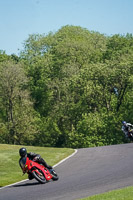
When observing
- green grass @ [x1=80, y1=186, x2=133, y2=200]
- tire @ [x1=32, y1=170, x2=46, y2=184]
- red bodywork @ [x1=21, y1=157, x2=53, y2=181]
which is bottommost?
green grass @ [x1=80, y1=186, x2=133, y2=200]

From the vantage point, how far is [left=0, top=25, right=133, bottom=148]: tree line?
55.7 metres

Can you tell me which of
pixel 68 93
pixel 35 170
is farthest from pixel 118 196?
pixel 68 93

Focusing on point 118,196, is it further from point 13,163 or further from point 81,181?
point 13,163

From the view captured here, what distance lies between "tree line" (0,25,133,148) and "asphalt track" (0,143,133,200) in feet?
99.7

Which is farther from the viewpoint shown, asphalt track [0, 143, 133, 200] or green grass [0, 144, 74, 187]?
green grass [0, 144, 74, 187]

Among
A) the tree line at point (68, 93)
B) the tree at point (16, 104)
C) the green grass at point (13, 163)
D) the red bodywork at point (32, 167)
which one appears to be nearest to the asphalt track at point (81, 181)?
the red bodywork at point (32, 167)

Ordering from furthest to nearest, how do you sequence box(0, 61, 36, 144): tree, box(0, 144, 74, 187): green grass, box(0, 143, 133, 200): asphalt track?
box(0, 61, 36, 144): tree, box(0, 144, 74, 187): green grass, box(0, 143, 133, 200): asphalt track

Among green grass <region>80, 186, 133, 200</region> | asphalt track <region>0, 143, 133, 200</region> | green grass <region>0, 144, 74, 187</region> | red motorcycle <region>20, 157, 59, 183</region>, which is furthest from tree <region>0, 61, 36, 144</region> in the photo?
green grass <region>80, 186, 133, 200</region>

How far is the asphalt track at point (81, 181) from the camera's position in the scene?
1405 cm

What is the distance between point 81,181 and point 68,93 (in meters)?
47.0

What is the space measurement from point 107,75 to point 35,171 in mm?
40685

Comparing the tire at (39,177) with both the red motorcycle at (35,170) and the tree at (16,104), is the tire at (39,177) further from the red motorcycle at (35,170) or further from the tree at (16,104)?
the tree at (16,104)

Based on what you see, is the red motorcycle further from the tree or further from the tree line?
the tree

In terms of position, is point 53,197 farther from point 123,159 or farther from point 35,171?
point 123,159
